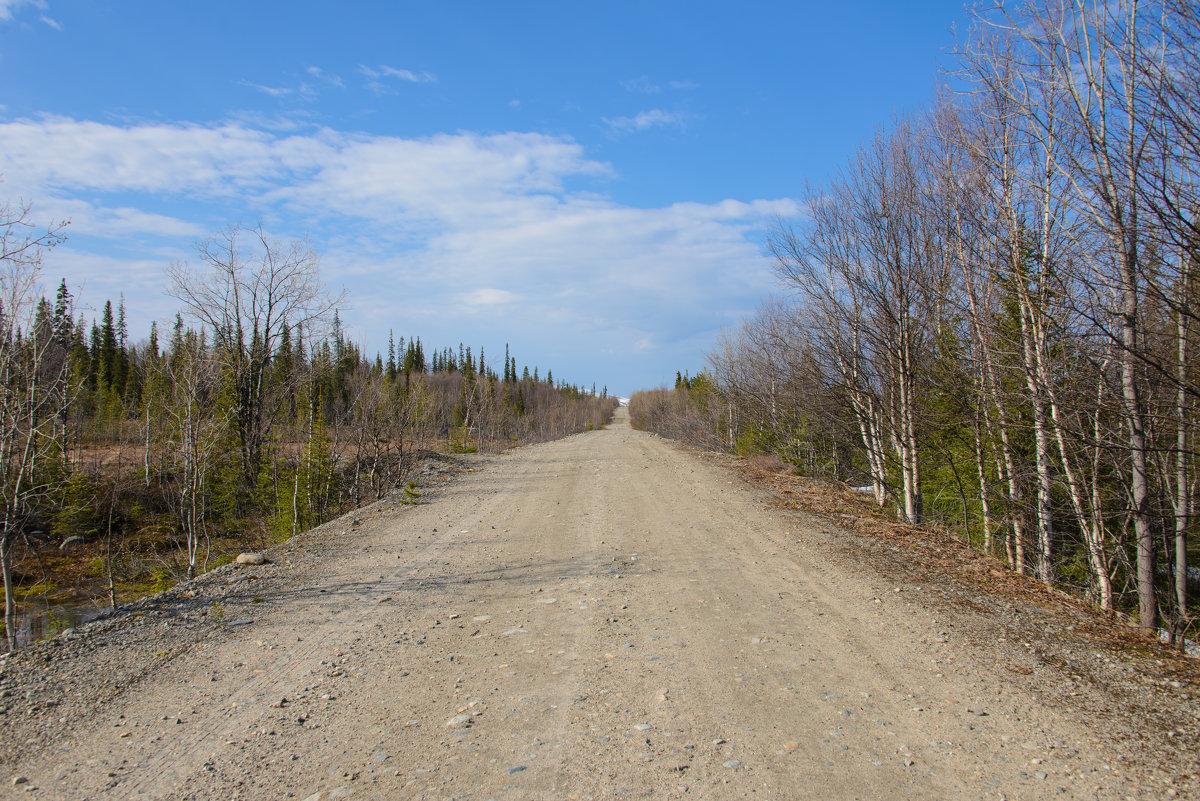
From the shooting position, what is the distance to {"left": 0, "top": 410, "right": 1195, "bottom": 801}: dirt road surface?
297 centimetres

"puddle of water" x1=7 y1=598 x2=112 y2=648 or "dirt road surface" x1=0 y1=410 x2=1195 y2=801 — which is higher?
"dirt road surface" x1=0 y1=410 x2=1195 y2=801

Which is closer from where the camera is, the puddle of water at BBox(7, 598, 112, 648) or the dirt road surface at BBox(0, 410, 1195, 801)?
the dirt road surface at BBox(0, 410, 1195, 801)

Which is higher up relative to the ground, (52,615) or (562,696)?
(562,696)

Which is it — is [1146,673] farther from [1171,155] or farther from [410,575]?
[410,575]

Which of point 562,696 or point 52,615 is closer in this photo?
point 562,696

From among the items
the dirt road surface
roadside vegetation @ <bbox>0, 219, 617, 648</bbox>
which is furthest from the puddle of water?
the dirt road surface

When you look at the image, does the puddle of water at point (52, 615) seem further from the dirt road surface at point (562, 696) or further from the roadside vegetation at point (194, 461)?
the dirt road surface at point (562, 696)

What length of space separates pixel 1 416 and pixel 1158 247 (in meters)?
13.1

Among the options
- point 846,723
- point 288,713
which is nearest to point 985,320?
point 846,723

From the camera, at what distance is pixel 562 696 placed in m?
3.87

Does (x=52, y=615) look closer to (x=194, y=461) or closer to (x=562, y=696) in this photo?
(x=194, y=461)

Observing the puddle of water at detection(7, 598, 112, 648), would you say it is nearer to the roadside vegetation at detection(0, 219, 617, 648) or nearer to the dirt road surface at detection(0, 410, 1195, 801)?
the roadside vegetation at detection(0, 219, 617, 648)

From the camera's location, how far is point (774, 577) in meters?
6.56

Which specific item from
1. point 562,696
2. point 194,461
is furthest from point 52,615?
point 562,696
